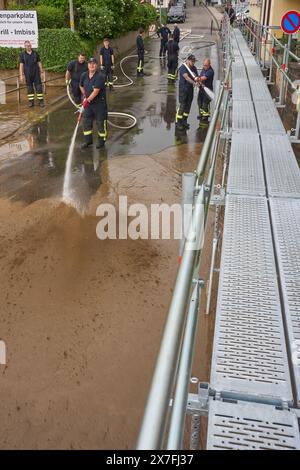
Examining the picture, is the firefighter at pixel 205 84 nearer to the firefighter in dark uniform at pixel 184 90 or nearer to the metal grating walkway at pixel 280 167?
the firefighter in dark uniform at pixel 184 90

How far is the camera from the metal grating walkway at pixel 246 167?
16.5 ft

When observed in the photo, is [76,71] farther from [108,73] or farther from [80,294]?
[80,294]

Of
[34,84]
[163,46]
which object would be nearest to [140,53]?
[163,46]

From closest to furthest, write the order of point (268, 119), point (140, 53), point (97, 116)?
point (268, 119) < point (97, 116) < point (140, 53)

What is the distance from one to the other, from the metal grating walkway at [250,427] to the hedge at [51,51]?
53.1ft

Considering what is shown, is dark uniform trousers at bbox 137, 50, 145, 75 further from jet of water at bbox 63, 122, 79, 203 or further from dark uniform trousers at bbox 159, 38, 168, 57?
jet of water at bbox 63, 122, 79, 203

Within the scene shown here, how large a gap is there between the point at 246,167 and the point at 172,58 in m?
12.0

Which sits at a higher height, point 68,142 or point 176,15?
point 176,15

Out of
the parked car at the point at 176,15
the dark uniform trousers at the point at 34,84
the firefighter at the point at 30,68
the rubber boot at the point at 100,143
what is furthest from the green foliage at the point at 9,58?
the parked car at the point at 176,15

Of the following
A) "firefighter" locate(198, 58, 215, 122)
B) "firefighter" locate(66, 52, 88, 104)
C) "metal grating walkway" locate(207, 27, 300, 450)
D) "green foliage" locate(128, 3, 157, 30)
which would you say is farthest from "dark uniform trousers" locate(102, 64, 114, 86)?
"green foliage" locate(128, 3, 157, 30)

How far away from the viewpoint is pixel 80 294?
207 inches

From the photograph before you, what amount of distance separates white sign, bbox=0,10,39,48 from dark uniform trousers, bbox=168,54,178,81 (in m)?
4.48

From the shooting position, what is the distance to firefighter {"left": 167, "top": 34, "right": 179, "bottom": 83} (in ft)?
52.9
